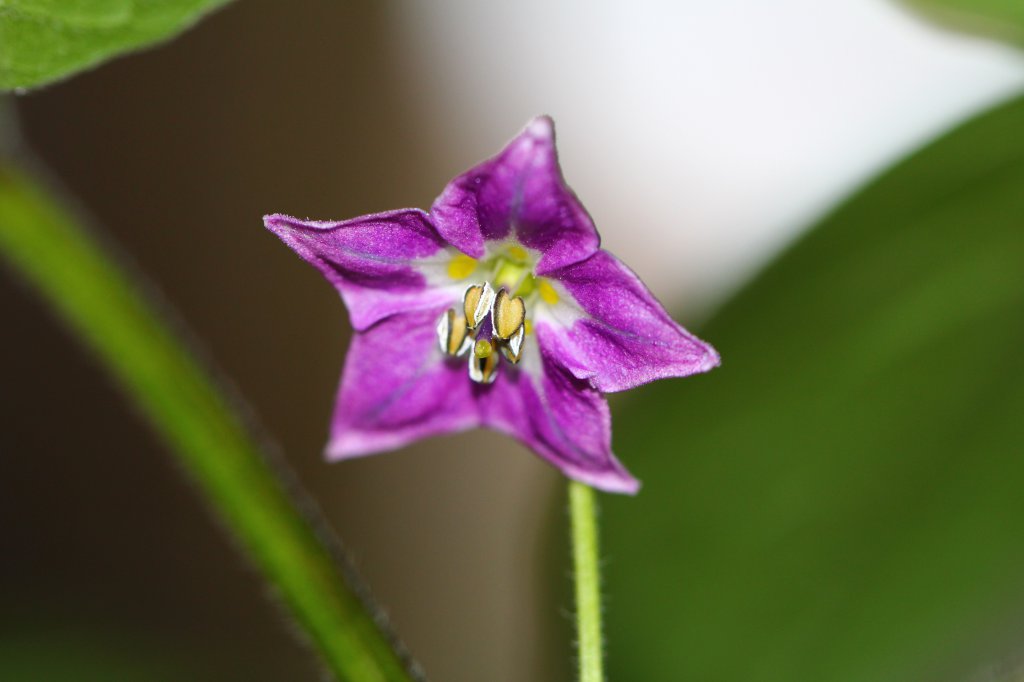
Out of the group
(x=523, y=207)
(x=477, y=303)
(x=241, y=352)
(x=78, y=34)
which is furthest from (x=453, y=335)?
(x=241, y=352)

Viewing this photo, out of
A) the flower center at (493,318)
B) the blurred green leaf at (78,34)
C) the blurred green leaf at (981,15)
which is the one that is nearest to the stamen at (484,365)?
the flower center at (493,318)

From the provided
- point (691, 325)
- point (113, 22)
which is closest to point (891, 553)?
point (691, 325)

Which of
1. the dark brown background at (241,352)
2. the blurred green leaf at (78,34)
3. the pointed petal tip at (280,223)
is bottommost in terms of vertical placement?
the dark brown background at (241,352)

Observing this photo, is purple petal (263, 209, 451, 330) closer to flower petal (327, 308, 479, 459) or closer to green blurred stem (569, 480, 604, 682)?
flower petal (327, 308, 479, 459)

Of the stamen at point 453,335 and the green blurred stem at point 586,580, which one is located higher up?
the stamen at point 453,335

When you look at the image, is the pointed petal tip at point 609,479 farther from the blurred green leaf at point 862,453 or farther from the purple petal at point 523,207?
the blurred green leaf at point 862,453

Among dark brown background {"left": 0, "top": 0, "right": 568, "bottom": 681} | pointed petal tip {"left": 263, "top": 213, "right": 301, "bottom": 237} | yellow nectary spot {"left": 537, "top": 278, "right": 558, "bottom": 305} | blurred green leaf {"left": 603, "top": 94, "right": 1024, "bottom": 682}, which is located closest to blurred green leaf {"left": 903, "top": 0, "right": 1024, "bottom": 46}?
blurred green leaf {"left": 603, "top": 94, "right": 1024, "bottom": 682}

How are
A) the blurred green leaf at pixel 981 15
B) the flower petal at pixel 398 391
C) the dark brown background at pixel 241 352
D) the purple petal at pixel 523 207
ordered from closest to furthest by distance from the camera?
the purple petal at pixel 523 207 → the flower petal at pixel 398 391 → the blurred green leaf at pixel 981 15 → the dark brown background at pixel 241 352

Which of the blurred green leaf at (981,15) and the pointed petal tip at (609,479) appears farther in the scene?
the blurred green leaf at (981,15)

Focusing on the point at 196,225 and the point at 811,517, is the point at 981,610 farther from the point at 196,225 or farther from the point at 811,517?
the point at 196,225
